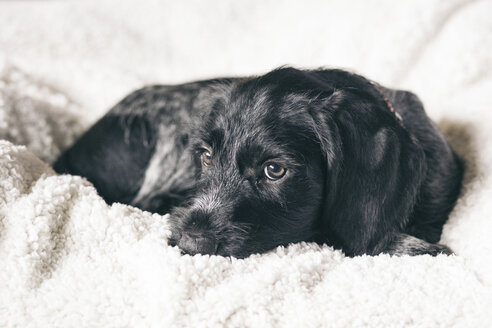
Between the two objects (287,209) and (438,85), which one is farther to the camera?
(438,85)

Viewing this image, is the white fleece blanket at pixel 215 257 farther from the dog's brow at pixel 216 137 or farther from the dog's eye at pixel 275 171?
the dog's brow at pixel 216 137

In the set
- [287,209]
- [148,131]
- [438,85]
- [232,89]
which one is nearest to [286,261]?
[287,209]

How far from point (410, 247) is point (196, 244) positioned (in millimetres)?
811

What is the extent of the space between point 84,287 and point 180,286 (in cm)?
33

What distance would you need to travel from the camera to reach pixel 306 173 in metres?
1.72

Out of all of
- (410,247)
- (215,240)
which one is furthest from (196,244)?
(410,247)

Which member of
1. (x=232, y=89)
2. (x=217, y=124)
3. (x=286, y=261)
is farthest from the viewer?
(x=232, y=89)

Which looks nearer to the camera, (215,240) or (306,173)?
(215,240)

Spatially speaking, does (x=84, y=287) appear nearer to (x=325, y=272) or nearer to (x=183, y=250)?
(x=183, y=250)

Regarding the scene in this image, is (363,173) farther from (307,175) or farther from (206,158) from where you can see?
(206,158)

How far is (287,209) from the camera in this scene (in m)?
1.72

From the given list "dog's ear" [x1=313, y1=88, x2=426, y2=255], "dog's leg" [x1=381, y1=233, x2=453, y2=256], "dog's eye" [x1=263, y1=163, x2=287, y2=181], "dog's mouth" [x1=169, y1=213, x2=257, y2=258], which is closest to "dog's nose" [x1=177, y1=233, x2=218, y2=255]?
"dog's mouth" [x1=169, y1=213, x2=257, y2=258]

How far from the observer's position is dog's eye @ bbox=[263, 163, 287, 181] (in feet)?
5.61

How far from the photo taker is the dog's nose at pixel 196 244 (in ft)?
5.15
